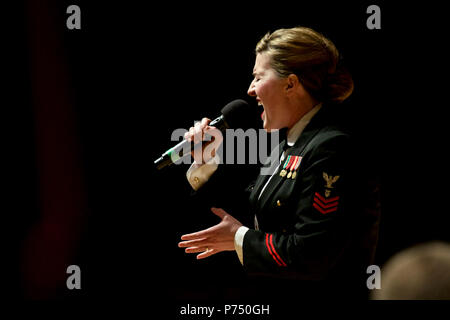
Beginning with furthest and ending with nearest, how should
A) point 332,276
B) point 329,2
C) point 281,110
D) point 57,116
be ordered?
point 57,116 < point 329,2 < point 281,110 < point 332,276

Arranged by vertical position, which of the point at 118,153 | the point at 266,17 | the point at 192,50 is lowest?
the point at 118,153

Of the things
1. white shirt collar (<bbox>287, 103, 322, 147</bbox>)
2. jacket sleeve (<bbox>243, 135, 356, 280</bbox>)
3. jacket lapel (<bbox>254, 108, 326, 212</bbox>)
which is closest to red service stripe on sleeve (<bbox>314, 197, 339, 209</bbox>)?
jacket sleeve (<bbox>243, 135, 356, 280</bbox>)

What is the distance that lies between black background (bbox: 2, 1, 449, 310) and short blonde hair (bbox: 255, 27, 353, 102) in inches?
28.1

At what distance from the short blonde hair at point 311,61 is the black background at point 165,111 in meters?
0.71

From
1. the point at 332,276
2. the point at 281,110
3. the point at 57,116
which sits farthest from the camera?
the point at 57,116

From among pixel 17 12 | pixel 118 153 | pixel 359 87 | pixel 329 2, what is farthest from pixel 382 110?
pixel 17 12

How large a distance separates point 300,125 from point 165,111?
41.1 inches

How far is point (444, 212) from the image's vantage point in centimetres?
203

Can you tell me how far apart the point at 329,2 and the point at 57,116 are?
4.91 ft

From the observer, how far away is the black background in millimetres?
1968

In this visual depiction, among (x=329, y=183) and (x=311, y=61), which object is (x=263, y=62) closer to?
(x=311, y=61)

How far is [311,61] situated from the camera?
1.23 meters

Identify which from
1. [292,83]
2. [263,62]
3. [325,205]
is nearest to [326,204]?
[325,205]

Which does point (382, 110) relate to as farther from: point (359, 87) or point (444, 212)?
point (444, 212)
